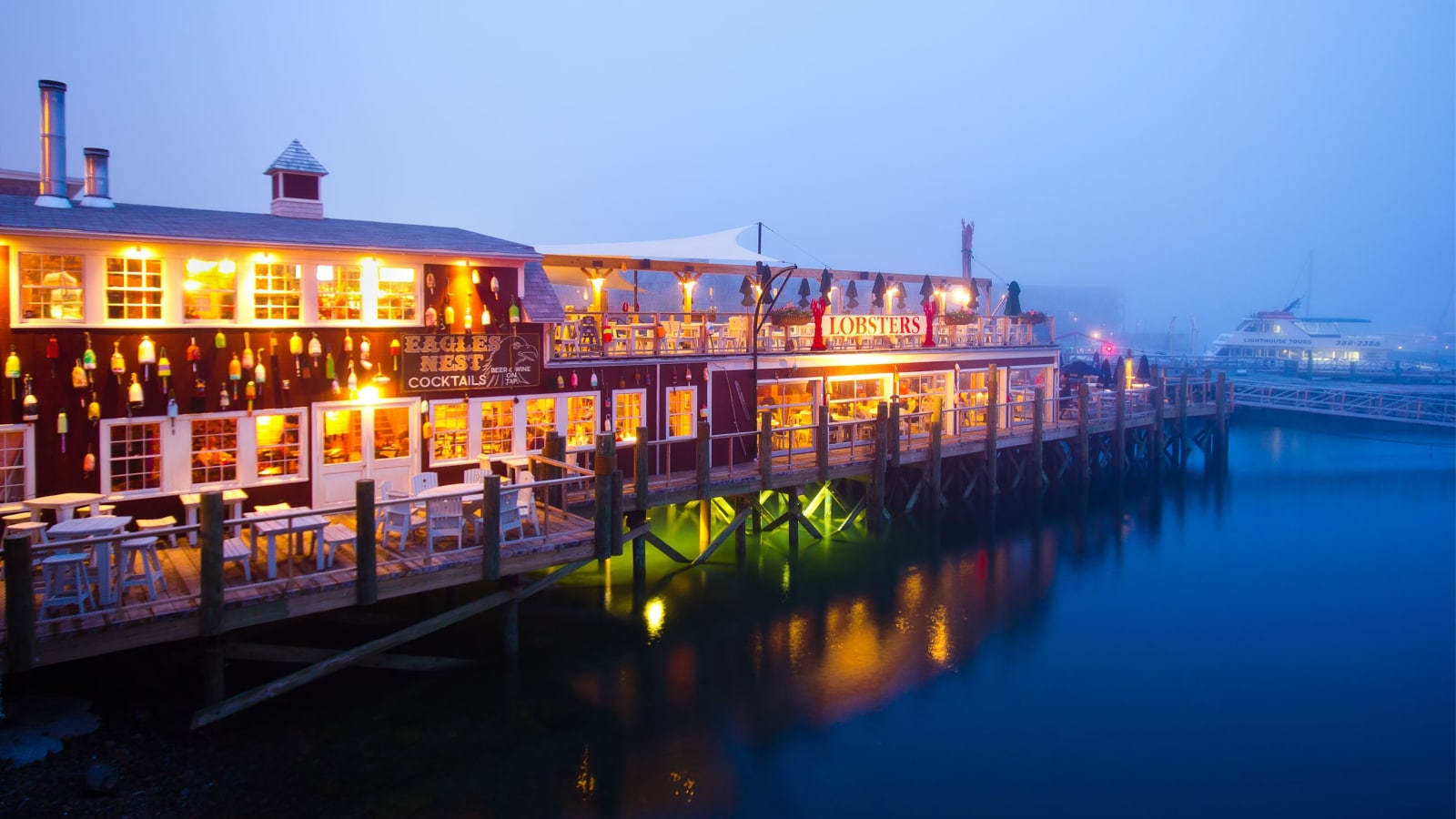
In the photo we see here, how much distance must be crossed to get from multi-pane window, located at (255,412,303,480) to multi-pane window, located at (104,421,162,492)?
146 cm

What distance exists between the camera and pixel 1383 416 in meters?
45.9

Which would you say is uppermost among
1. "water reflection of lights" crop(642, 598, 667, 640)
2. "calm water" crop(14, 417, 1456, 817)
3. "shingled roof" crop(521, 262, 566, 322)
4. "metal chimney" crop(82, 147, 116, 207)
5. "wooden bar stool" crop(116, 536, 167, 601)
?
"metal chimney" crop(82, 147, 116, 207)

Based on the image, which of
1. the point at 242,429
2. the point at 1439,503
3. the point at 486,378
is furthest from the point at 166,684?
the point at 1439,503

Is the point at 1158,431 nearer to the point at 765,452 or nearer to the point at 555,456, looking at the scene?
the point at 765,452

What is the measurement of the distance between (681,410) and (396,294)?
707 cm

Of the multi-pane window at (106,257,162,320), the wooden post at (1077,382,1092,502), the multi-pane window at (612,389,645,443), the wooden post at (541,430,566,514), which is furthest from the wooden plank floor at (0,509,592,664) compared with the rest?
the wooden post at (1077,382,1092,502)

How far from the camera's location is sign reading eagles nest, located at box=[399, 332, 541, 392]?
668 inches

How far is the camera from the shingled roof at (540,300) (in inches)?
714

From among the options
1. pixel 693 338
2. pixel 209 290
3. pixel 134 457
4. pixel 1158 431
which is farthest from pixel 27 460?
pixel 1158 431

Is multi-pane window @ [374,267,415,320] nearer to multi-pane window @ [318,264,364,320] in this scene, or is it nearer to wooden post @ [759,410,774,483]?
multi-pane window @ [318,264,364,320]

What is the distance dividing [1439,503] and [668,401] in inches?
1112

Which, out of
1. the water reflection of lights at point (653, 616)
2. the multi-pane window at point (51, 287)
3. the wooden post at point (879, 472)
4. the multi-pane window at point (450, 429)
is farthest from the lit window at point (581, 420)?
the multi-pane window at point (51, 287)

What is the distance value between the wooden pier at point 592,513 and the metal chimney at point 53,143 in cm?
623

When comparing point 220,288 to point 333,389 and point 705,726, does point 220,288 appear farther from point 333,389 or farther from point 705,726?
point 705,726
